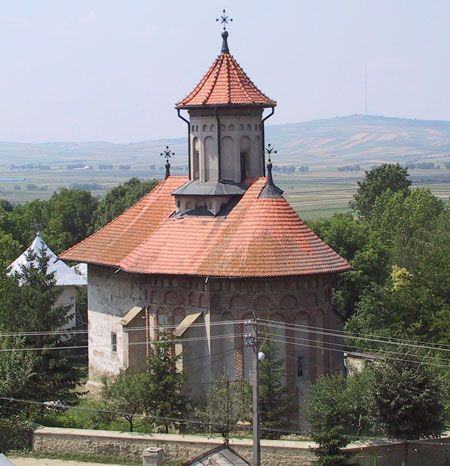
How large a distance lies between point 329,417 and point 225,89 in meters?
14.9

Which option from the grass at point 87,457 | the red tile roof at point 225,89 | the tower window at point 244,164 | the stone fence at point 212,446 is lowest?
the grass at point 87,457

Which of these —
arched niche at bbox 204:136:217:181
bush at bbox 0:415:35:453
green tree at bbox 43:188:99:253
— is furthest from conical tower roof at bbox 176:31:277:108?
green tree at bbox 43:188:99:253

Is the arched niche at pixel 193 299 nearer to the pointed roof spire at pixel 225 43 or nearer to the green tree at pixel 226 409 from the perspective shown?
the green tree at pixel 226 409

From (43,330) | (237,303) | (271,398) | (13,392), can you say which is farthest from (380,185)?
(13,392)

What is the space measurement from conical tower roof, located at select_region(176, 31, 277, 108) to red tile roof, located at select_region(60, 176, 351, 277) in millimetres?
3024

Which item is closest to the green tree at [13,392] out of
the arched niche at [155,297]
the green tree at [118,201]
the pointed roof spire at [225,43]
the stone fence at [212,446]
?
the stone fence at [212,446]

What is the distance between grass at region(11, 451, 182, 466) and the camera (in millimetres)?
33844

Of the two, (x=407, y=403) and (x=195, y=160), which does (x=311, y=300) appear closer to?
(x=407, y=403)

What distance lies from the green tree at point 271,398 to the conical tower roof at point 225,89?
1003 centimetres

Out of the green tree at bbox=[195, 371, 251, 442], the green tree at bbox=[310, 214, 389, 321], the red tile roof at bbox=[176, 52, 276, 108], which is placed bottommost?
the green tree at bbox=[195, 371, 251, 442]

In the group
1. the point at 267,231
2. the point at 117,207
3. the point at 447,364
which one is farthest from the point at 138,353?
the point at 117,207

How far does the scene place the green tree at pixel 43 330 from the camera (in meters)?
38.3

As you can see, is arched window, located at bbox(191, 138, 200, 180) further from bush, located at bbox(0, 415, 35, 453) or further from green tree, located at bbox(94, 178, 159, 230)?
green tree, located at bbox(94, 178, 159, 230)

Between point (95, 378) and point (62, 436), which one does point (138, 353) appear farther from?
point (62, 436)
